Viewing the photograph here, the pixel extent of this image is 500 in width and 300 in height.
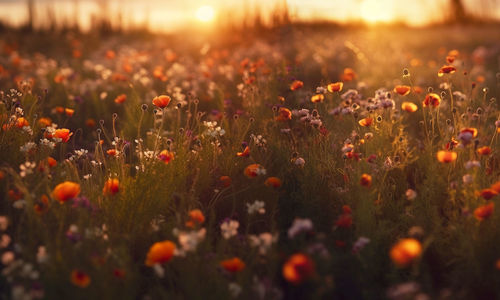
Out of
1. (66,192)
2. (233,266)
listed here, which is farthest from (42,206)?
(233,266)

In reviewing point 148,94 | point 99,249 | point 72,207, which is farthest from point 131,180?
point 148,94

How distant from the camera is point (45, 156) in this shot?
281cm

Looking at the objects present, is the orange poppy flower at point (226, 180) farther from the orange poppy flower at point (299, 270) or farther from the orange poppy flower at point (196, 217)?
the orange poppy flower at point (299, 270)

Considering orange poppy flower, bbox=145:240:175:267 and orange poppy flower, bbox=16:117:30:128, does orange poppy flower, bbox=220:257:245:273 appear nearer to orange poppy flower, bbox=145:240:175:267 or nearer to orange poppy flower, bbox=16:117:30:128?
orange poppy flower, bbox=145:240:175:267

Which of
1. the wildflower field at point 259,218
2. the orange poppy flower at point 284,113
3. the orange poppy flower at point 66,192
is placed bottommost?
the wildflower field at point 259,218

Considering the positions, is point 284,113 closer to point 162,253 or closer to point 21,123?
point 162,253

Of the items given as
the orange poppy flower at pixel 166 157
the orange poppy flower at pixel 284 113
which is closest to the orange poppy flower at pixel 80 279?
the orange poppy flower at pixel 166 157

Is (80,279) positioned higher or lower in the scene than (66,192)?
lower

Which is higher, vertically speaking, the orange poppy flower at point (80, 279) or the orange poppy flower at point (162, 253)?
the orange poppy flower at point (162, 253)

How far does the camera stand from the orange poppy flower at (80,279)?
170cm

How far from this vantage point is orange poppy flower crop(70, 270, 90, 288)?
5.57 ft

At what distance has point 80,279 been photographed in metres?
1.71

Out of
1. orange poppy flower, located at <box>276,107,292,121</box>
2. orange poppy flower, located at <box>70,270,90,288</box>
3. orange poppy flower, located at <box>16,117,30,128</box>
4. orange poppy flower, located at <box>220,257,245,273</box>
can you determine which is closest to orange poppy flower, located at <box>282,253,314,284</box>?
orange poppy flower, located at <box>220,257,245,273</box>

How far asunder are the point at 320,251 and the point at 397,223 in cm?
82
